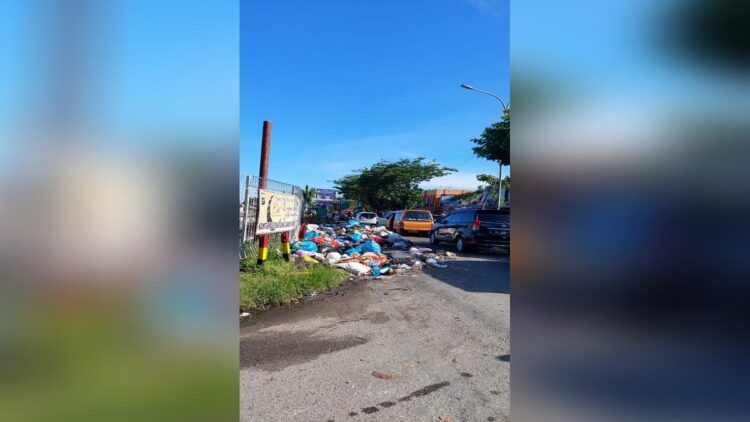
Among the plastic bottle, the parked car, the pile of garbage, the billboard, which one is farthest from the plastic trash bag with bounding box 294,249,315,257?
the parked car

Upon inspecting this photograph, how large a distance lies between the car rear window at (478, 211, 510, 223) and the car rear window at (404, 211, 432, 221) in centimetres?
713

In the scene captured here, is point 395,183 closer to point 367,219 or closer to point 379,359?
point 367,219

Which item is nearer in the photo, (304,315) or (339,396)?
(339,396)

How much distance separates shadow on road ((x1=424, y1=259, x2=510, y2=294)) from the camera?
7117 millimetres

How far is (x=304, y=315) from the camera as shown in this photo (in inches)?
207

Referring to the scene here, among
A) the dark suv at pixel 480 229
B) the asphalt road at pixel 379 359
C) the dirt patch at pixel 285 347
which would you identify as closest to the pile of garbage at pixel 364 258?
the dark suv at pixel 480 229

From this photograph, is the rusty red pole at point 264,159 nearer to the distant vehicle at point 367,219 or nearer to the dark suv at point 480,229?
the dark suv at point 480,229

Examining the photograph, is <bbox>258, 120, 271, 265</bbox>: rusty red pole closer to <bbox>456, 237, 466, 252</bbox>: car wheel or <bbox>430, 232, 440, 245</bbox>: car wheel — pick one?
<bbox>456, 237, 466, 252</bbox>: car wheel

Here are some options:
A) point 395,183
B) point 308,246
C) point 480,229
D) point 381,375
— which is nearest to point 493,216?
point 480,229

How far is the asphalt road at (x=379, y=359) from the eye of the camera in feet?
8.97

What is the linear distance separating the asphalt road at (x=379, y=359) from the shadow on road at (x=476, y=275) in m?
0.57
